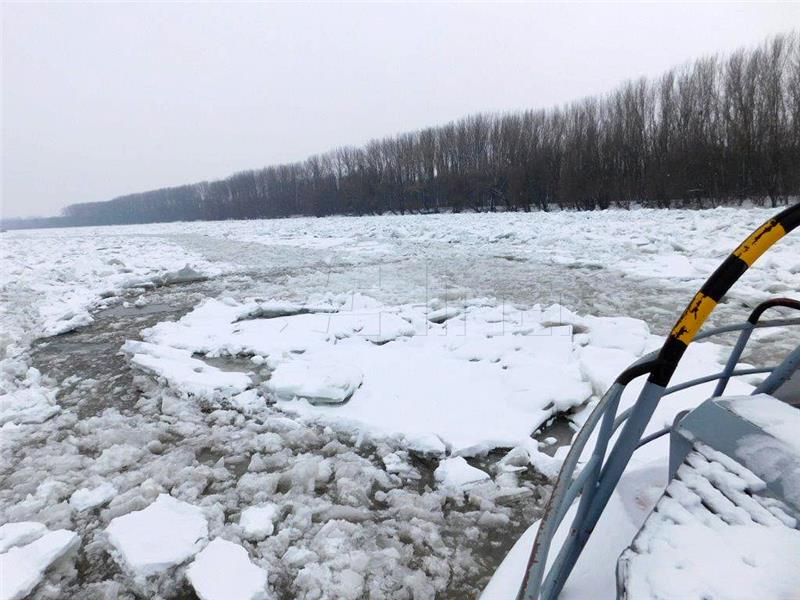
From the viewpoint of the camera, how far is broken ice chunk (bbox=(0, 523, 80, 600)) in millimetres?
1714

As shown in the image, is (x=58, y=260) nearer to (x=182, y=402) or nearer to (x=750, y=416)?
(x=182, y=402)

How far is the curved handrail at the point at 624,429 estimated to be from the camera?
3.00 feet

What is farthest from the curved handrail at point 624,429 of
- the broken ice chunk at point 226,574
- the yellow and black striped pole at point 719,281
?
the broken ice chunk at point 226,574

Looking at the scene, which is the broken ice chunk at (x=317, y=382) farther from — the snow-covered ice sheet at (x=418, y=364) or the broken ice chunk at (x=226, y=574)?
the broken ice chunk at (x=226, y=574)

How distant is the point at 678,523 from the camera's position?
1.07 metres

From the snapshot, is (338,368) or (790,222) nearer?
(790,222)

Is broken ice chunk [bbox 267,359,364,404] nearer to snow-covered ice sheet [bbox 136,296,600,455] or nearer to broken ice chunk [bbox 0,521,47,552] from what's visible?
snow-covered ice sheet [bbox 136,296,600,455]

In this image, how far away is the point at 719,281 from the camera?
0.91 m

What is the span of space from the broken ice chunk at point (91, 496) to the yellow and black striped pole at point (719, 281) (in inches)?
104

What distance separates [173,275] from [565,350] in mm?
8511

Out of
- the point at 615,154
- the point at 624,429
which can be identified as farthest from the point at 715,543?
the point at 615,154

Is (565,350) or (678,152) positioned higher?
(678,152)

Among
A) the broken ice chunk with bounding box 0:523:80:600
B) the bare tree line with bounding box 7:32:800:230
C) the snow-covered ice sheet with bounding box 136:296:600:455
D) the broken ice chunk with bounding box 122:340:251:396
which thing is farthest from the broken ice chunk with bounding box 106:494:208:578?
the bare tree line with bounding box 7:32:800:230

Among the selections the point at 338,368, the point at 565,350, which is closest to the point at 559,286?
the point at 565,350
